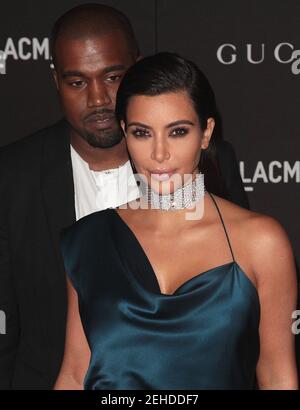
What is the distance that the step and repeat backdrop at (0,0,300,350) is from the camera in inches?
152

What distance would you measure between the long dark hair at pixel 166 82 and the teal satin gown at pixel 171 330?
1.39 ft

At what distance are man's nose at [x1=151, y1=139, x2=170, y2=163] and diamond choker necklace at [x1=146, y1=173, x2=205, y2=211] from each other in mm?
135

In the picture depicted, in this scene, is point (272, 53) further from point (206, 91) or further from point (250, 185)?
point (206, 91)

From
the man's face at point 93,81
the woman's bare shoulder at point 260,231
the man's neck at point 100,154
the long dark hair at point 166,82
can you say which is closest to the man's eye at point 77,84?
the man's face at point 93,81

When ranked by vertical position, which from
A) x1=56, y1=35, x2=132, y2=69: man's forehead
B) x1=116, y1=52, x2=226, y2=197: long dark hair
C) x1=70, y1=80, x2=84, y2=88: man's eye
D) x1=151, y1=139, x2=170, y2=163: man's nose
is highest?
x1=56, y1=35, x2=132, y2=69: man's forehead

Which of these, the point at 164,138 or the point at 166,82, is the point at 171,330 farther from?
the point at 166,82

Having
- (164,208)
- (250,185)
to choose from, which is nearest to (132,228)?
(164,208)

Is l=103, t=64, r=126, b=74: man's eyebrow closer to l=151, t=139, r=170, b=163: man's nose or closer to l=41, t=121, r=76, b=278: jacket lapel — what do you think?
l=41, t=121, r=76, b=278: jacket lapel

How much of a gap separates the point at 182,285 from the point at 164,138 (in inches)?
15.7

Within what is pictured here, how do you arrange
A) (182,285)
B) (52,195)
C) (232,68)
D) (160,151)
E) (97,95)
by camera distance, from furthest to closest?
(232,68)
(52,195)
(97,95)
(182,285)
(160,151)

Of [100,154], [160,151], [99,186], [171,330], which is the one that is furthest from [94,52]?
[171,330]

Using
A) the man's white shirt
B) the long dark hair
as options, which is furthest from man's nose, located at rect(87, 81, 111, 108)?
the long dark hair

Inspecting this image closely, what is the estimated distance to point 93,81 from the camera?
308 centimetres

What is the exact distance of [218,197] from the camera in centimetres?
264
